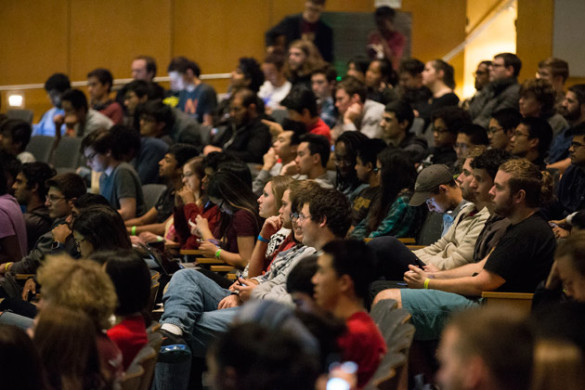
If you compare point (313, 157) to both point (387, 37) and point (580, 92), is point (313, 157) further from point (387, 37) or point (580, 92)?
point (387, 37)

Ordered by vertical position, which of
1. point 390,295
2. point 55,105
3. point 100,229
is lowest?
point 390,295

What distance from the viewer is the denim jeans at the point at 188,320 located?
371 centimetres

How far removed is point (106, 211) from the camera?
399 cm

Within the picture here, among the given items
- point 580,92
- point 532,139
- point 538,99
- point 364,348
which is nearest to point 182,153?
point 532,139

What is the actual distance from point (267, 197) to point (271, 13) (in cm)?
652

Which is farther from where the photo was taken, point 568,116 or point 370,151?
point 568,116

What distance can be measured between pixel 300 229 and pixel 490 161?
104 cm

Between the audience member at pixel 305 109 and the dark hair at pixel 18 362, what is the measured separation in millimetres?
4756

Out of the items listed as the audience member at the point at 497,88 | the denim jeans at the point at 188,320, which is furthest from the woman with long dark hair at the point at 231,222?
the audience member at the point at 497,88

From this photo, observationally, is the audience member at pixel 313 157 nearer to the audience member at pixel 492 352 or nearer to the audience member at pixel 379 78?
the audience member at pixel 379 78

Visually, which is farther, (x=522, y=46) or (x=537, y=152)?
(x=522, y=46)

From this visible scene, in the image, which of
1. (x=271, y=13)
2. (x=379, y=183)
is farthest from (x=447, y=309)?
(x=271, y=13)

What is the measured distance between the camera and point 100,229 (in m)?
3.93

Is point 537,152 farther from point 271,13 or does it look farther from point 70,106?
point 271,13
